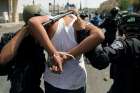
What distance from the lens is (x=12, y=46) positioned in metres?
3.55

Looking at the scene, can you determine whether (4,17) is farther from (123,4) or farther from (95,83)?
(95,83)

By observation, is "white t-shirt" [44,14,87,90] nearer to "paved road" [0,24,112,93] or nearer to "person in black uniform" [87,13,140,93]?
"person in black uniform" [87,13,140,93]

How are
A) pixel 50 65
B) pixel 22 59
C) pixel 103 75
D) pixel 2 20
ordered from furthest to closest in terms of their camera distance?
pixel 2 20, pixel 103 75, pixel 22 59, pixel 50 65

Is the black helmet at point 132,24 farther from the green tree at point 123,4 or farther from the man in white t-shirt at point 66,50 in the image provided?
the green tree at point 123,4

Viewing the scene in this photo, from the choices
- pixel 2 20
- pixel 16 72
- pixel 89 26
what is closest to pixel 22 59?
pixel 16 72

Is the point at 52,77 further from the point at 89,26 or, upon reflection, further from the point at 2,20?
the point at 2,20

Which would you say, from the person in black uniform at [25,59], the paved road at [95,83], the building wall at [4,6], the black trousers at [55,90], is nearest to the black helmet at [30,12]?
the person in black uniform at [25,59]

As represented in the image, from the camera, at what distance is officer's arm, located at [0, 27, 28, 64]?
354 centimetres

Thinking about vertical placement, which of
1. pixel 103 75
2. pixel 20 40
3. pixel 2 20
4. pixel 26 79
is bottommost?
pixel 2 20

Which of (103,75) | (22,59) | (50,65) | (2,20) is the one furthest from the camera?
(2,20)

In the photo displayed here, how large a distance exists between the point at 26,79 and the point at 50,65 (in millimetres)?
340

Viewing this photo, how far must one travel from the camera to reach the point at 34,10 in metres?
3.61

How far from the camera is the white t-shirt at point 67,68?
352 cm

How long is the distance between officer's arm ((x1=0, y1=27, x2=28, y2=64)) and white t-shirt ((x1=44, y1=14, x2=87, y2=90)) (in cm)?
24
